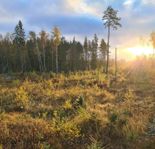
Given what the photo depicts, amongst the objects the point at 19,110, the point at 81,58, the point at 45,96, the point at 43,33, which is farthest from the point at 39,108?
the point at 81,58

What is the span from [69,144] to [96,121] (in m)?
2.66

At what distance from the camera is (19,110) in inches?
813

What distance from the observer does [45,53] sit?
3971 inches

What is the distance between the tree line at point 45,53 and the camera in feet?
299

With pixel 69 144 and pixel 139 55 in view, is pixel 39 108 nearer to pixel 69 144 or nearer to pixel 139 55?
pixel 69 144

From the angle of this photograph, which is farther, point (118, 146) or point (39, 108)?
point (39, 108)

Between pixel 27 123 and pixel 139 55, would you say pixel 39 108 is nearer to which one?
pixel 27 123

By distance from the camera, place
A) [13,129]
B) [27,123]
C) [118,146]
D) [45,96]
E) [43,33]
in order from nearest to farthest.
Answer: [118,146] → [13,129] → [27,123] → [45,96] → [43,33]

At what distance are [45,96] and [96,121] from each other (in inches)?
569

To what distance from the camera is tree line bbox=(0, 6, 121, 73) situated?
91.1 metres

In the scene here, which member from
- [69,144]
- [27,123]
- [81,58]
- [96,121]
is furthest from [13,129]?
[81,58]

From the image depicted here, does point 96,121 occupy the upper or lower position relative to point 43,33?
lower

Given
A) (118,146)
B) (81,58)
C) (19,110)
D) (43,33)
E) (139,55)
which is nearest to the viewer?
(118,146)

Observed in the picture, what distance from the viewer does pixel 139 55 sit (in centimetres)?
14125
